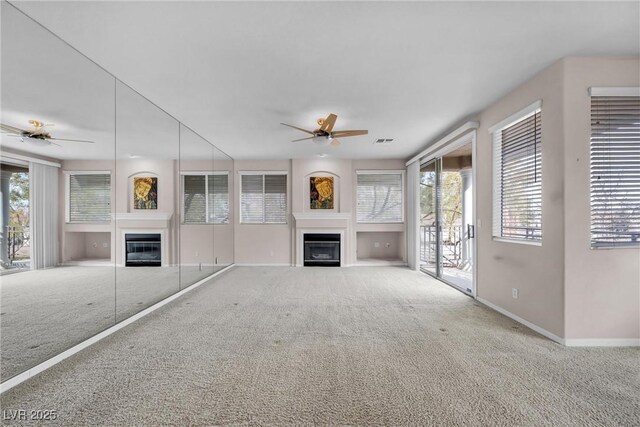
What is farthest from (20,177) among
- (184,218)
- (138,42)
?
(184,218)

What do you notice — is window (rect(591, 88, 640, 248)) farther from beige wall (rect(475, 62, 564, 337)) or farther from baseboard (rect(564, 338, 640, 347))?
baseboard (rect(564, 338, 640, 347))

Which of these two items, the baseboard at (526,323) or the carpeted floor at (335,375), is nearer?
the carpeted floor at (335,375)

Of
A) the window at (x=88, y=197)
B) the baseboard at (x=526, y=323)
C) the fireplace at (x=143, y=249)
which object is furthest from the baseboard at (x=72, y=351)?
the baseboard at (x=526, y=323)

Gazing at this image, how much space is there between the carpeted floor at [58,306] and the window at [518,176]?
464cm

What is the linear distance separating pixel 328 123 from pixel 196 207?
2.73 meters

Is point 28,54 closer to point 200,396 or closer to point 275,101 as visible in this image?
point 275,101

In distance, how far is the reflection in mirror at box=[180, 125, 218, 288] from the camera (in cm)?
462

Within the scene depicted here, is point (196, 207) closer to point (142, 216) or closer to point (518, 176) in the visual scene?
point (142, 216)

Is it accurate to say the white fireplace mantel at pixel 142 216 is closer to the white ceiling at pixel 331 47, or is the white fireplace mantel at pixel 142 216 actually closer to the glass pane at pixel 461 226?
the white ceiling at pixel 331 47

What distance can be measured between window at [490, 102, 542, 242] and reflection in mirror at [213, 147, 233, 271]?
488 centimetres

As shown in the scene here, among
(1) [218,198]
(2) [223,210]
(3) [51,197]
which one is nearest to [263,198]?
(2) [223,210]

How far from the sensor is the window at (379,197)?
7.61m


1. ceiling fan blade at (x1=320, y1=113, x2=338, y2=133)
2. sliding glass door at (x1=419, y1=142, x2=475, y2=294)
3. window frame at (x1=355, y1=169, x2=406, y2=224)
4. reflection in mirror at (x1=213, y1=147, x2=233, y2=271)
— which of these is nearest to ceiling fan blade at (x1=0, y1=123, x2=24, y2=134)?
ceiling fan blade at (x1=320, y1=113, x2=338, y2=133)

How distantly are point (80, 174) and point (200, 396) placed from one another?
2.33 meters
